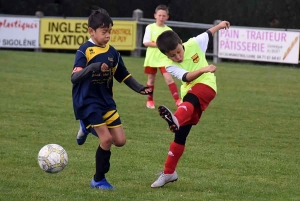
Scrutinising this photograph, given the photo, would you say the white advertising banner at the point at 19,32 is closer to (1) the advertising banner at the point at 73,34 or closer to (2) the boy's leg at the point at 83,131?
(1) the advertising banner at the point at 73,34

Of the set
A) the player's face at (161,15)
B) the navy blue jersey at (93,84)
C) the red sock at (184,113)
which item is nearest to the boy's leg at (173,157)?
the red sock at (184,113)

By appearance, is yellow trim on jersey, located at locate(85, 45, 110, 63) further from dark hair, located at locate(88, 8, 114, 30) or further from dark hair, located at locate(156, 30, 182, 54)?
dark hair, located at locate(156, 30, 182, 54)

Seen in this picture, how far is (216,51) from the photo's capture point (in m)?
22.0

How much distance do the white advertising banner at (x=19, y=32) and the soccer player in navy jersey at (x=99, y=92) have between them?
17138 mm

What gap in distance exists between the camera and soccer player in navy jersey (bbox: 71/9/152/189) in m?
6.27

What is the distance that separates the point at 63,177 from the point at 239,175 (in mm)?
1790

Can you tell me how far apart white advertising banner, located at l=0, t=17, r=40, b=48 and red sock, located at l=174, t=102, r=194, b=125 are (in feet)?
56.6

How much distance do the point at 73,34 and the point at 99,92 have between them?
17206 millimetres

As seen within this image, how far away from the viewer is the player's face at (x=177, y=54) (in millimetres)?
6578

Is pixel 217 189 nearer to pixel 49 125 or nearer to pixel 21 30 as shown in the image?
pixel 49 125

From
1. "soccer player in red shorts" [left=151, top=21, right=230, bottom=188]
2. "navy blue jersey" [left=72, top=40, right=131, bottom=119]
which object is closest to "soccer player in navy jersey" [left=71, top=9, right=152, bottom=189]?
"navy blue jersey" [left=72, top=40, right=131, bottom=119]

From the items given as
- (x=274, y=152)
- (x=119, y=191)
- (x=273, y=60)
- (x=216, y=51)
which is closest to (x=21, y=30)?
(x=216, y=51)

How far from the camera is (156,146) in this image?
28.9 ft

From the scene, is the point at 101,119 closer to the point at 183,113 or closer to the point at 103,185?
the point at 103,185
